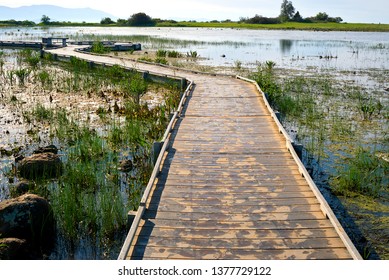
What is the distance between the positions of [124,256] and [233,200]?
182 centimetres

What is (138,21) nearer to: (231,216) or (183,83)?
(183,83)

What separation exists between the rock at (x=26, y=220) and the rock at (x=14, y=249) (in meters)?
0.27

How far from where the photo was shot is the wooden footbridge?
13.9 feet

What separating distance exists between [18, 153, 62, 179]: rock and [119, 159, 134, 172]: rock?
1.19 meters

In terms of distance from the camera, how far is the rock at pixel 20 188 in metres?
6.96

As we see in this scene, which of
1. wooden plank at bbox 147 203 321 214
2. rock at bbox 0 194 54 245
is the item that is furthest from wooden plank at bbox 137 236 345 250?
rock at bbox 0 194 54 245

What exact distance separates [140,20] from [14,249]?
287ft

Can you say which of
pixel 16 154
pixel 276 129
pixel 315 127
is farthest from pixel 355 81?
pixel 16 154

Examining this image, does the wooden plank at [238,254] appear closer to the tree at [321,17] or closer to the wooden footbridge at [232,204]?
the wooden footbridge at [232,204]

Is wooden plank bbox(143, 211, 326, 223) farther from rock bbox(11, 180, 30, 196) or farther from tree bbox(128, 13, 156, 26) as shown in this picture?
tree bbox(128, 13, 156, 26)

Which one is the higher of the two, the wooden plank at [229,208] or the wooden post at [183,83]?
the wooden post at [183,83]

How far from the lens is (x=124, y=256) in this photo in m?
4.02

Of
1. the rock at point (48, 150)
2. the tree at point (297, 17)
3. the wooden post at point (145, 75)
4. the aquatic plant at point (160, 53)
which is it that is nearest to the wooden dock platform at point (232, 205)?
the rock at point (48, 150)
